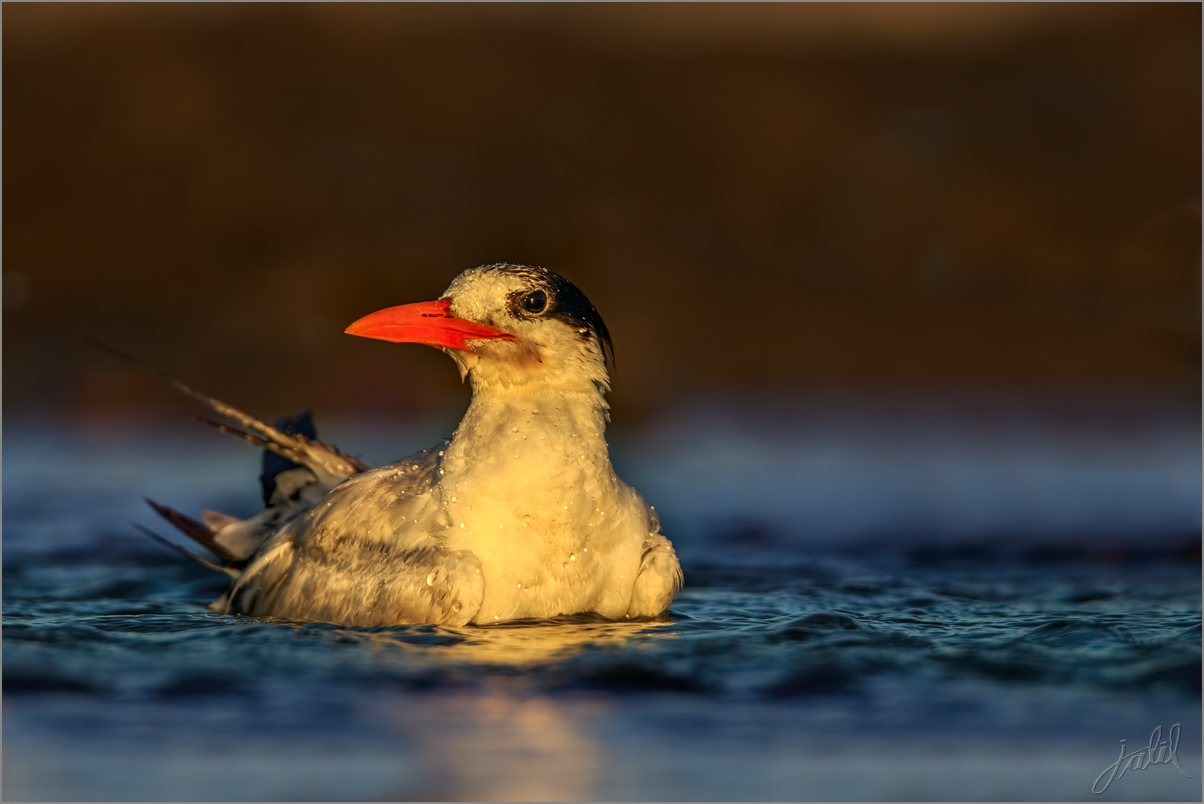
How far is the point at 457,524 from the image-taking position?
24.2 feet

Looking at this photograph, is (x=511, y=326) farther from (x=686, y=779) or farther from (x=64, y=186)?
(x=64, y=186)

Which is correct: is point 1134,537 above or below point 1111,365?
below

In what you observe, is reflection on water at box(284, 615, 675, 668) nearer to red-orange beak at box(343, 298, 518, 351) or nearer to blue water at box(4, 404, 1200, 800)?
blue water at box(4, 404, 1200, 800)

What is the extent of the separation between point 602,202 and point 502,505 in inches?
565

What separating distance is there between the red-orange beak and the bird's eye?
0.56ft

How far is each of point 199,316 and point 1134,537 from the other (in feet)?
41.8

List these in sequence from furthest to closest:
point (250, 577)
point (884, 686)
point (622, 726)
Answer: point (250, 577), point (884, 686), point (622, 726)

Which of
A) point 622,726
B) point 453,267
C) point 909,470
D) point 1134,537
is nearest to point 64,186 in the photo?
point 453,267

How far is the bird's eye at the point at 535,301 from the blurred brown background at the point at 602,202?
10662 mm

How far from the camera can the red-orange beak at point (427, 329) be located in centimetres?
760

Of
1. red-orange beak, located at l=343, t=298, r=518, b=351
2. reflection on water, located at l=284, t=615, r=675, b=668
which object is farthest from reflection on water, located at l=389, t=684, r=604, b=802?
red-orange beak, located at l=343, t=298, r=518, b=351

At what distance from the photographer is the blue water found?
5727 mm
